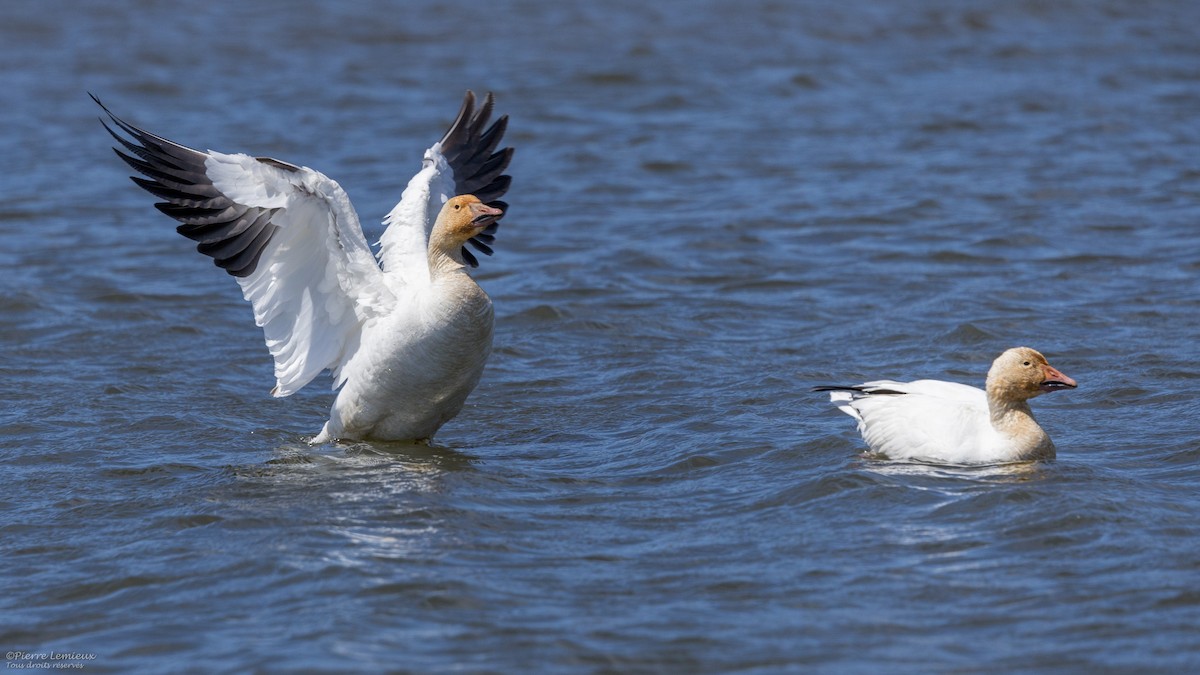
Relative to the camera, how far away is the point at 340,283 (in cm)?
866

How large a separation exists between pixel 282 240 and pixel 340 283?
0.40m

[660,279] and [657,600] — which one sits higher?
[660,279]

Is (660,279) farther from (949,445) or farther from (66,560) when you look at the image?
(66,560)

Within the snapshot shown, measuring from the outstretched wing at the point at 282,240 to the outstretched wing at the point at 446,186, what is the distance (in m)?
0.47

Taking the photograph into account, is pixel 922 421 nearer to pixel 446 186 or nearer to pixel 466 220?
pixel 466 220

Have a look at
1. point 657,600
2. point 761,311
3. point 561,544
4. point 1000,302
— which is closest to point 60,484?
point 561,544

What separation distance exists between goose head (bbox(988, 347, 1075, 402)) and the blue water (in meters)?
0.42

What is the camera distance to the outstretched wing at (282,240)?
8.22 meters

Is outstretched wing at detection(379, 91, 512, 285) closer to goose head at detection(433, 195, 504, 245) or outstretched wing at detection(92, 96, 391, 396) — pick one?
goose head at detection(433, 195, 504, 245)

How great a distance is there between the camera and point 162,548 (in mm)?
7137

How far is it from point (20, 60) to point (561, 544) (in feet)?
56.7

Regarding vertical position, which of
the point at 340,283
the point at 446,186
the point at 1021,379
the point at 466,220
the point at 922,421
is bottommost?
the point at 922,421

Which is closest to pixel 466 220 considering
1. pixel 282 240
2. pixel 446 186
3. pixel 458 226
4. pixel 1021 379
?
pixel 458 226

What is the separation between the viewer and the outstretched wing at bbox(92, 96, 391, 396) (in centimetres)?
822
